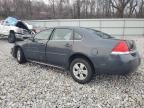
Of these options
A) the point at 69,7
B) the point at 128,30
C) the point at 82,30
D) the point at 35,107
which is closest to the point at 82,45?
the point at 82,30

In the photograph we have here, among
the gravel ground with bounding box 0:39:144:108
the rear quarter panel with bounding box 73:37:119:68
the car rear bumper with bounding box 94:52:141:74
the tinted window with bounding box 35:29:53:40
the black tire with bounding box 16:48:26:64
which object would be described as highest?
the tinted window with bounding box 35:29:53:40

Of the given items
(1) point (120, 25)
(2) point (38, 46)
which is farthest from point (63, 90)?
(1) point (120, 25)

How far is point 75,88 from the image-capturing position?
446 centimetres

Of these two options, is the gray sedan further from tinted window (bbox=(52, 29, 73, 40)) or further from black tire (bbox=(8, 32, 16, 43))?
black tire (bbox=(8, 32, 16, 43))

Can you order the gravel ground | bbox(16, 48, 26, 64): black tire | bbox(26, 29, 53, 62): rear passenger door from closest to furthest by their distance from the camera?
the gravel ground, bbox(26, 29, 53, 62): rear passenger door, bbox(16, 48, 26, 64): black tire

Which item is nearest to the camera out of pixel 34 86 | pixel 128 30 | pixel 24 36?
pixel 34 86

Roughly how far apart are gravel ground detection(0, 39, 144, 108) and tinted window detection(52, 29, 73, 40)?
3.44 feet

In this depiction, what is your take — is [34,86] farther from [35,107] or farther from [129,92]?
[129,92]

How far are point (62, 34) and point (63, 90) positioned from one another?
1.63 meters

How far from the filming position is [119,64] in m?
4.18

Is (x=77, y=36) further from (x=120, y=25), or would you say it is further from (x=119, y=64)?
(x=120, y=25)

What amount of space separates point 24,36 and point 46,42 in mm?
7745

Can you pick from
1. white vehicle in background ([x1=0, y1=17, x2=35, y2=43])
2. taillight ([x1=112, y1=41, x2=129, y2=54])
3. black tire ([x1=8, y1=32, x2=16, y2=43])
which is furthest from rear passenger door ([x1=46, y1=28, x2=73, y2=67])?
black tire ([x1=8, y1=32, x2=16, y2=43])

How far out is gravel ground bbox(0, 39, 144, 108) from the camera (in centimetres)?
370
